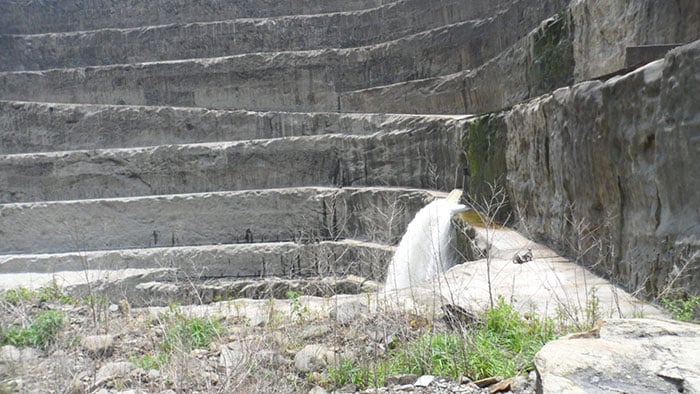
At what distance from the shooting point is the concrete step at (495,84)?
27.0ft

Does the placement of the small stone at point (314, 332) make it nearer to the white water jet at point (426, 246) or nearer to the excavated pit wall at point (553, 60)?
the white water jet at point (426, 246)

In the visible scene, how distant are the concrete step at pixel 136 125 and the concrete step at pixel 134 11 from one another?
17.5 ft

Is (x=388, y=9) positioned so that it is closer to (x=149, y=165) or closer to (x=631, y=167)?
(x=149, y=165)

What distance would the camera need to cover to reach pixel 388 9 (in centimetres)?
1588

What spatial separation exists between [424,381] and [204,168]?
10.3 m

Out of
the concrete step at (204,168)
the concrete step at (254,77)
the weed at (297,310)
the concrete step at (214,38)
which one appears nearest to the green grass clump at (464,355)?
the weed at (297,310)

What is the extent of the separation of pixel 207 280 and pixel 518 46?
681cm

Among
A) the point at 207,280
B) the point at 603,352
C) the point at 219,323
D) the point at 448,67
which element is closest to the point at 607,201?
the point at 603,352

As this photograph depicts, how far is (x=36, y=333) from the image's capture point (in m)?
4.83

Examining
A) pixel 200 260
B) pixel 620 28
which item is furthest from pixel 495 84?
pixel 200 260

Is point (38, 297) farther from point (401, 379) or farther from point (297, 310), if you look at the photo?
point (401, 379)

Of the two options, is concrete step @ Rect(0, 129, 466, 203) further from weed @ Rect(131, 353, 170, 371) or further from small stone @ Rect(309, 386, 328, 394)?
small stone @ Rect(309, 386, 328, 394)

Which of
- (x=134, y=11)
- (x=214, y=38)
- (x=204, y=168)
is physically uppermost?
Result: (x=134, y=11)

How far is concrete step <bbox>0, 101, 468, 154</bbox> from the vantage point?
13.7 m
